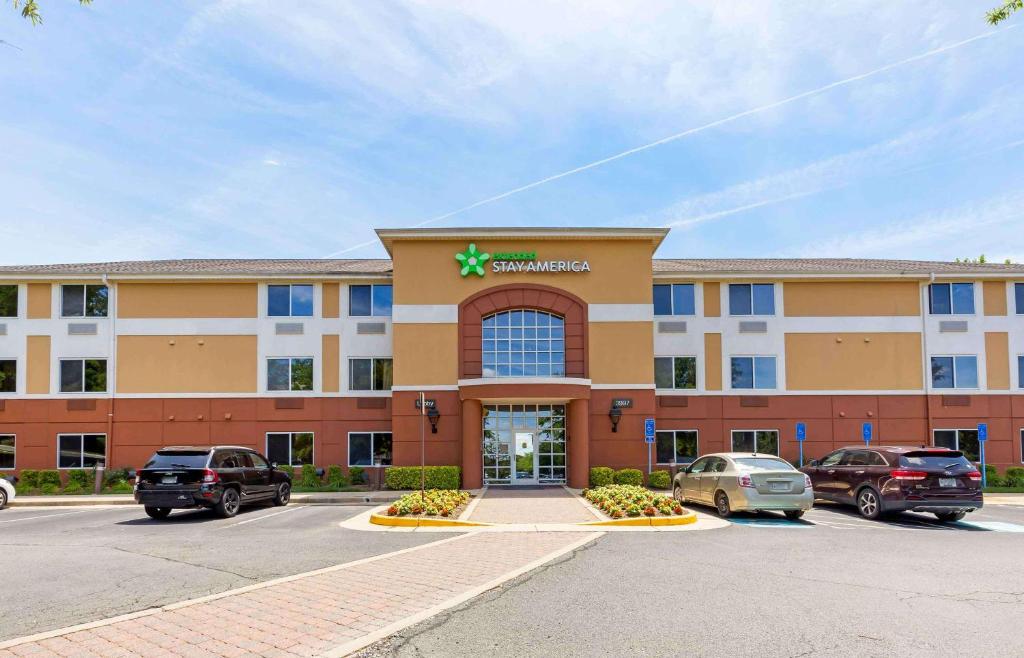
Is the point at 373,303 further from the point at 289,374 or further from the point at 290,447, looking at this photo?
the point at 290,447

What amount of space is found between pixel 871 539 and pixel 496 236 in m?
15.1

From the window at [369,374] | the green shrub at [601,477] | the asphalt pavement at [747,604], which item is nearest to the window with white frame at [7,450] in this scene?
the window at [369,374]

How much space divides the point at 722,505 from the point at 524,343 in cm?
1045

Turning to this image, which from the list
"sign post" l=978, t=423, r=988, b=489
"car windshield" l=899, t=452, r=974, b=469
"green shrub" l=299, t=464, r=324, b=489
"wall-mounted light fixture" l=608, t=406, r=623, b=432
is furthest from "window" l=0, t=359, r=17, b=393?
"sign post" l=978, t=423, r=988, b=489

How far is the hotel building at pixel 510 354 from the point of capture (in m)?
24.4

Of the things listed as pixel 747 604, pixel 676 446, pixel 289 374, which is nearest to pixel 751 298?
pixel 676 446

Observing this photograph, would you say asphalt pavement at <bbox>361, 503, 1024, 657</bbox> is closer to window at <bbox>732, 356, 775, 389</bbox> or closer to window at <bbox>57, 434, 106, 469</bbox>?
window at <bbox>732, 356, 775, 389</bbox>

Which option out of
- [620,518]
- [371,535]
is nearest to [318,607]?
[371,535]

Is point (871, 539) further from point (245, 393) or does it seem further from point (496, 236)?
point (245, 393)

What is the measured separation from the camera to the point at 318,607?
24.2ft

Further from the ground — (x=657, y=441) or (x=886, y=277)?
(x=886, y=277)

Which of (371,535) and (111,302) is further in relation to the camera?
(111,302)

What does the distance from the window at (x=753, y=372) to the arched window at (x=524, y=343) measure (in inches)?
265

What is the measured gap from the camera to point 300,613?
714cm
